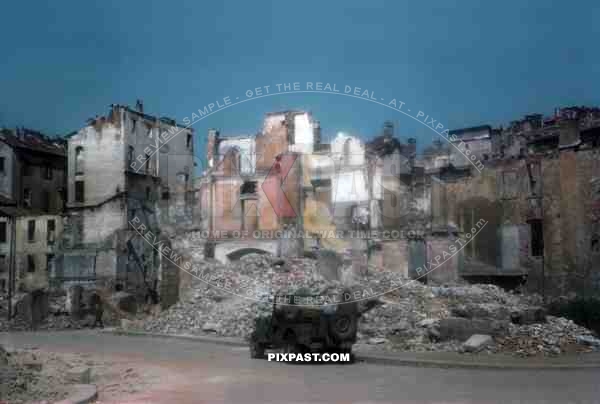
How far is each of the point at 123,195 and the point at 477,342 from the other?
28570 millimetres

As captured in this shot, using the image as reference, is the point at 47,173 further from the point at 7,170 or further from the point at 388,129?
the point at 388,129

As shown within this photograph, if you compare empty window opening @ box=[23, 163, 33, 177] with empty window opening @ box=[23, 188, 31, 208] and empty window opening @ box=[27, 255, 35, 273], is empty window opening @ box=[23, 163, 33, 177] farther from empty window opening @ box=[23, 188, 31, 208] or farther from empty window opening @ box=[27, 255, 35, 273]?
empty window opening @ box=[27, 255, 35, 273]

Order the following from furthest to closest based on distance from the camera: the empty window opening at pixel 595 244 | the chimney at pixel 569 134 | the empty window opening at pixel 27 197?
the empty window opening at pixel 27 197
the chimney at pixel 569 134
the empty window opening at pixel 595 244

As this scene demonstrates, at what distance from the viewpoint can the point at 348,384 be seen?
10.7m

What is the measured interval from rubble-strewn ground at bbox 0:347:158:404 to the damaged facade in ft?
61.3

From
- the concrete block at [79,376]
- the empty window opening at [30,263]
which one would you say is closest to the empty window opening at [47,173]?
the empty window opening at [30,263]

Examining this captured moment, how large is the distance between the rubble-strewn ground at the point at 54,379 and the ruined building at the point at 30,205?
2422cm

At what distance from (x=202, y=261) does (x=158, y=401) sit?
2376 centimetres

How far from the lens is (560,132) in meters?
31.1

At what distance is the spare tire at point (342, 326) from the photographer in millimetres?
13984

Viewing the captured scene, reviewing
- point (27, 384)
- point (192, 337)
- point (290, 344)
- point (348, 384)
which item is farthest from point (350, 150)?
point (27, 384)

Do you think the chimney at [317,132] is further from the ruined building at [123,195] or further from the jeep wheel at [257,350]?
the jeep wheel at [257,350]

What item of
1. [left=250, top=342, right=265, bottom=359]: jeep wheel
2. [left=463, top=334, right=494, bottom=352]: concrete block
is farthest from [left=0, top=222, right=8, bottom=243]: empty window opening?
[left=463, top=334, right=494, bottom=352]: concrete block

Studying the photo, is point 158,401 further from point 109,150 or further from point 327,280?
point 109,150
